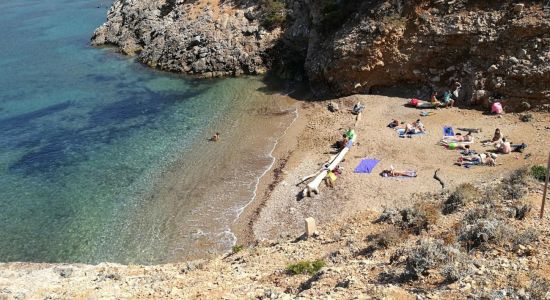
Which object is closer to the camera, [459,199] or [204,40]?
[459,199]

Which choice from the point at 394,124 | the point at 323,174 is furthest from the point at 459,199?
the point at 394,124

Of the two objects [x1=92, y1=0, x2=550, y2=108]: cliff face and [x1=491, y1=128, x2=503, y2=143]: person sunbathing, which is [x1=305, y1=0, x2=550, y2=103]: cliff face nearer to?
[x1=92, y1=0, x2=550, y2=108]: cliff face

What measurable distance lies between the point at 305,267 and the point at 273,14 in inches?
1381

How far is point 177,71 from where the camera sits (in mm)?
44906

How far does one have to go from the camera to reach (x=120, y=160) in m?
28.8

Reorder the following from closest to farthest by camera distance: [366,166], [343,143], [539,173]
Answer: [539,173], [366,166], [343,143]

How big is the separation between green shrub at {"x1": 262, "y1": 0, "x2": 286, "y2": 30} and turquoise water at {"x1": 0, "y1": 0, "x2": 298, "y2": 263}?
7.48m

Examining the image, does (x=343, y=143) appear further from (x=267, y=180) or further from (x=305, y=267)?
(x=305, y=267)

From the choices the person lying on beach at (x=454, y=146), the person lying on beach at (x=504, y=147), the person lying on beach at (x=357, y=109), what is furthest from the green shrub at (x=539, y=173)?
the person lying on beach at (x=357, y=109)

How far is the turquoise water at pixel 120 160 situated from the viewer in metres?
21.7

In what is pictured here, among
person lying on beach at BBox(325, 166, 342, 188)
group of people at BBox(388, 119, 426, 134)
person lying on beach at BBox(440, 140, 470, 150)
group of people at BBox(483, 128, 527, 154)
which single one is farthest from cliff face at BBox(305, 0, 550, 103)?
person lying on beach at BBox(325, 166, 342, 188)

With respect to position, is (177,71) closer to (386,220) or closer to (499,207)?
(386,220)

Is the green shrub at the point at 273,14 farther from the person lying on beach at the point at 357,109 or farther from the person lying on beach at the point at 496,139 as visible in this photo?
the person lying on beach at the point at 496,139

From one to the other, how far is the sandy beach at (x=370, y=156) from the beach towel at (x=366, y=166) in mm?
321
